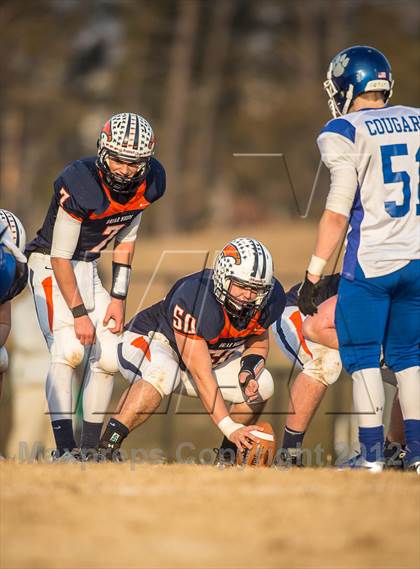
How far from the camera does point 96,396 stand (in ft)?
22.3

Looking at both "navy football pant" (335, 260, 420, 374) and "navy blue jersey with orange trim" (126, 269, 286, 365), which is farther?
"navy blue jersey with orange trim" (126, 269, 286, 365)

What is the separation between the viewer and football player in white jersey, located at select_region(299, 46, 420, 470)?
570 centimetres

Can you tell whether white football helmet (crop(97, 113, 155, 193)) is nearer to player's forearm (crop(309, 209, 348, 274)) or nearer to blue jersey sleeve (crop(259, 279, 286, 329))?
blue jersey sleeve (crop(259, 279, 286, 329))

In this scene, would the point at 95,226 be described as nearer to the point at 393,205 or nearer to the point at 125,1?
the point at 393,205

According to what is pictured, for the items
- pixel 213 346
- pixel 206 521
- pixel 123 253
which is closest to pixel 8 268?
pixel 123 253

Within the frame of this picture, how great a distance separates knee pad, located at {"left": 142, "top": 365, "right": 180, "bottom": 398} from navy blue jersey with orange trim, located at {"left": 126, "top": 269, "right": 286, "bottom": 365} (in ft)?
0.71

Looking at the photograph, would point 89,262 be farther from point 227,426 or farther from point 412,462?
point 412,462

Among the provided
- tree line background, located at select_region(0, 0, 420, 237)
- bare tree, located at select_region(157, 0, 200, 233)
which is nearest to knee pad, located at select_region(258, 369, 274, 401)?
tree line background, located at select_region(0, 0, 420, 237)

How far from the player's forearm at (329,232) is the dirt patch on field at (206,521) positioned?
123cm

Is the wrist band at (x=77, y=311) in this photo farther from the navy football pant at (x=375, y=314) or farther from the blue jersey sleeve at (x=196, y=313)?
the navy football pant at (x=375, y=314)

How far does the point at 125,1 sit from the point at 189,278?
26.6 m

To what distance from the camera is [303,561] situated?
4.04m

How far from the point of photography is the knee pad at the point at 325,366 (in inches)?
256

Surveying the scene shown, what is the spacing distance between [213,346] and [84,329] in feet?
2.65
